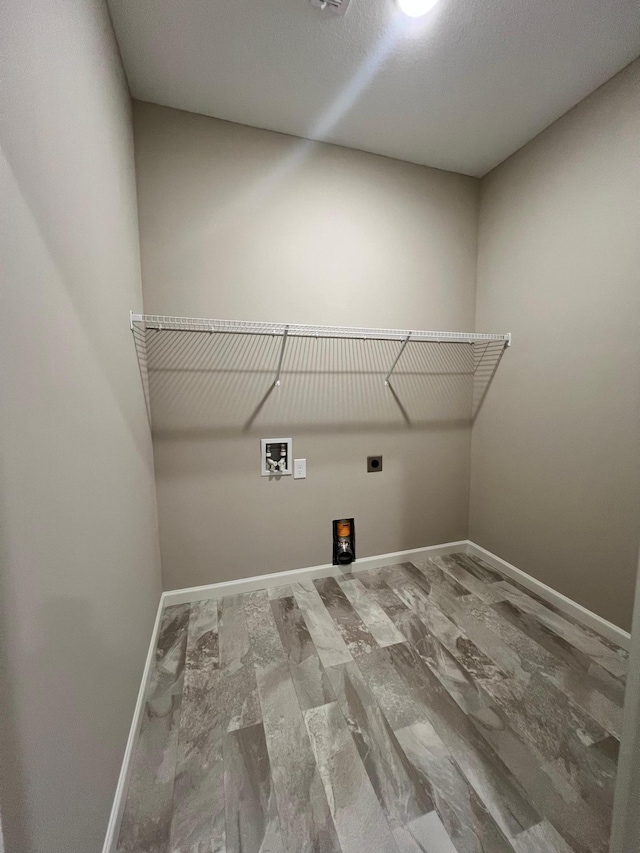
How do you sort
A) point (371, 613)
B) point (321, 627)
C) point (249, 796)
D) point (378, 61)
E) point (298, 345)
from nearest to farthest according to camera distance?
point (249, 796)
point (378, 61)
point (321, 627)
point (371, 613)
point (298, 345)

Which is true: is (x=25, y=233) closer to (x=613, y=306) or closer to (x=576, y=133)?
(x=613, y=306)

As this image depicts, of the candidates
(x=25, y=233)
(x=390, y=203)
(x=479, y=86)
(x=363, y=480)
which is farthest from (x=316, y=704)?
(x=479, y=86)

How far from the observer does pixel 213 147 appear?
5.24 ft

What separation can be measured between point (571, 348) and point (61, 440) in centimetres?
205

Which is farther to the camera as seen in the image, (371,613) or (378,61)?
(371,613)

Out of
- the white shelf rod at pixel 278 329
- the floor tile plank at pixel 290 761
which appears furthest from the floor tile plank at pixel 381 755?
the white shelf rod at pixel 278 329

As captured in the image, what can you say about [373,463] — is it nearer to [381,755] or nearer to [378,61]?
[381,755]

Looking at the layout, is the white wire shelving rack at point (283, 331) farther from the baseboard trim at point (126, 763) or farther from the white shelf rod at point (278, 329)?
the baseboard trim at point (126, 763)

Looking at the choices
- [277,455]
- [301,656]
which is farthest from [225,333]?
[301,656]

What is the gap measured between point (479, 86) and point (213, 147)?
123 centimetres

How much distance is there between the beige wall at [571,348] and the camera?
140 centimetres

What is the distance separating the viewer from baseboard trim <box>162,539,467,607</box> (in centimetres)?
178

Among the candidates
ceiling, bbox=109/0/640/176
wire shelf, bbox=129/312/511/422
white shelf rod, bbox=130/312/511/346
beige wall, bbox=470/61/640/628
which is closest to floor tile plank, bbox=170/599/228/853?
wire shelf, bbox=129/312/511/422

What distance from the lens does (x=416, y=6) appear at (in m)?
1.09
